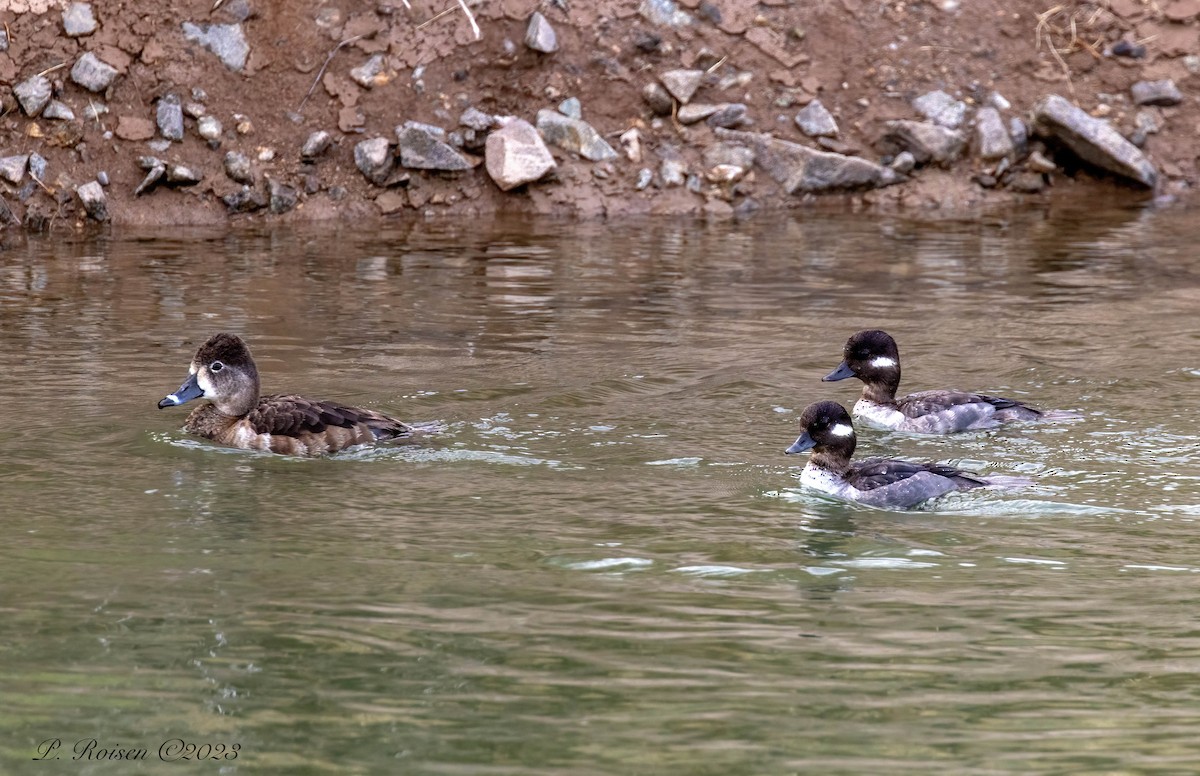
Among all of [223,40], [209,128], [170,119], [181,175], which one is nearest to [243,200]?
[181,175]

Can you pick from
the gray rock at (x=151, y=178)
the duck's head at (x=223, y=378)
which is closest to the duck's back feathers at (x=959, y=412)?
the duck's head at (x=223, y=378)

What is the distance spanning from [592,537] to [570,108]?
38.0ft

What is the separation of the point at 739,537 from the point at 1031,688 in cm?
232

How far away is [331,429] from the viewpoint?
10.0 metres

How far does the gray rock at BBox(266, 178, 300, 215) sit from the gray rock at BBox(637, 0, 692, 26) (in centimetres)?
467

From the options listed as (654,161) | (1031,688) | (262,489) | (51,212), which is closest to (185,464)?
(262,489)

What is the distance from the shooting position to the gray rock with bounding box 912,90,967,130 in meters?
20.2

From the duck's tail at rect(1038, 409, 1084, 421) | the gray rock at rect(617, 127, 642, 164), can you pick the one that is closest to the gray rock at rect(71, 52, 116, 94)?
the gray rock at rect(617, 127, 642, 164)

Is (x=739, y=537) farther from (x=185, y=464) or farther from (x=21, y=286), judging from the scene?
(x=21, y=286)

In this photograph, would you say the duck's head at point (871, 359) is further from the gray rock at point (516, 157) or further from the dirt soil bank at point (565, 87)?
the dirt soil bank at point (565, 87)

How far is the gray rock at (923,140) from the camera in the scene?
64.7 feet

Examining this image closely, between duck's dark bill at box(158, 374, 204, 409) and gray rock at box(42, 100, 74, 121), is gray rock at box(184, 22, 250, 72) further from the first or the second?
duck's dark bill at box(158, 374, 204, 409)

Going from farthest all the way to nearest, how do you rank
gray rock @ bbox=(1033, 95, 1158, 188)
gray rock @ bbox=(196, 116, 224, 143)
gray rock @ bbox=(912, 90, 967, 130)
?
gray rock @ bbox=(912, 90, 967, 130) < gray rock @ bbox=(1033, 95, 1158, 188) < gray rock @ bbox=(196, 116, 224, 143)

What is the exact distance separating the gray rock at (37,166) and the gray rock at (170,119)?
3.93 feet
